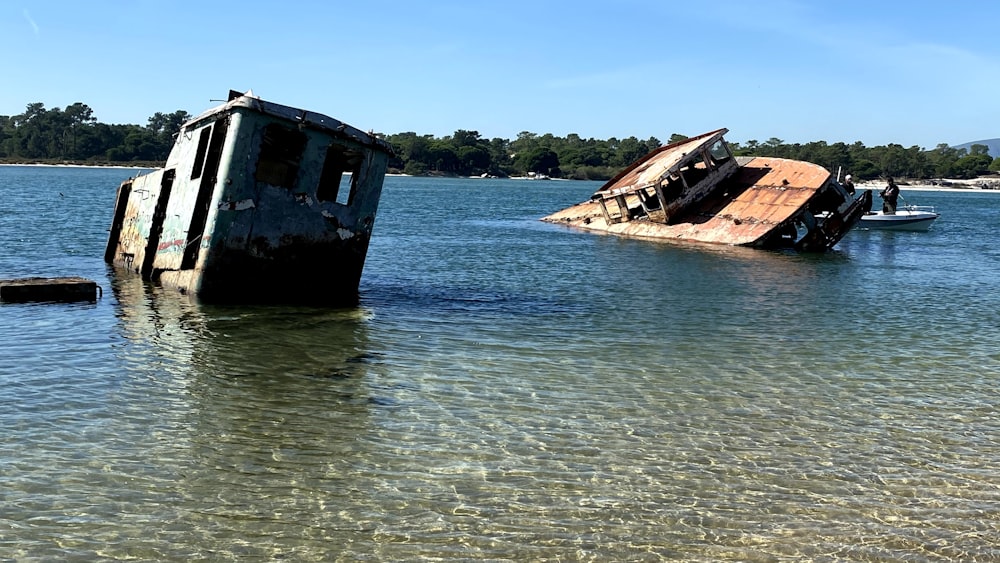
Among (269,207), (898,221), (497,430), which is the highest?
(898,221)

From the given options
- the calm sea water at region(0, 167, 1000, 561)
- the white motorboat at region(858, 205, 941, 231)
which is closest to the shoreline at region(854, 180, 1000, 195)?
the white motorboat at region(858, 205, 941, 231)

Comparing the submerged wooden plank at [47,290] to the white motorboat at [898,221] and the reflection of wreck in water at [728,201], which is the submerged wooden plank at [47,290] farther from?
the white motorboat at [898,221]

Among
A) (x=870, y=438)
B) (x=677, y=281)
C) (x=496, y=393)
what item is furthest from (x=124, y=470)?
(x=677, y=281)

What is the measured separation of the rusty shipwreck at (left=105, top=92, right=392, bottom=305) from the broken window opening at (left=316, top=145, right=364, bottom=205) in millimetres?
24

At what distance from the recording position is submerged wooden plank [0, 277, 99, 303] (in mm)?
13938

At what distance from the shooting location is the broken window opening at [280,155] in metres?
13.9

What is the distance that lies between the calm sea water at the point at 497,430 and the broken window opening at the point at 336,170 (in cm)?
203

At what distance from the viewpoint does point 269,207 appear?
44.8 feet

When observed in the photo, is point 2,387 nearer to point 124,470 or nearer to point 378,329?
point 124,470

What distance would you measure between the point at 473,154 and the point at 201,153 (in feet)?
568

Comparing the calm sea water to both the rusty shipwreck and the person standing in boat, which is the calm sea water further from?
the person standing in boat

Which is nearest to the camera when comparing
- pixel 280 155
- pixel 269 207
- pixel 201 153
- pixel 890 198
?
pixel 269 207

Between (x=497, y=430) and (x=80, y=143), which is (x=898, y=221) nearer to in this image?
(x=497, y=430)

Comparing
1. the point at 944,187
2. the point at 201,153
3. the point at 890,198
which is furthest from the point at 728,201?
the point at 944,187
